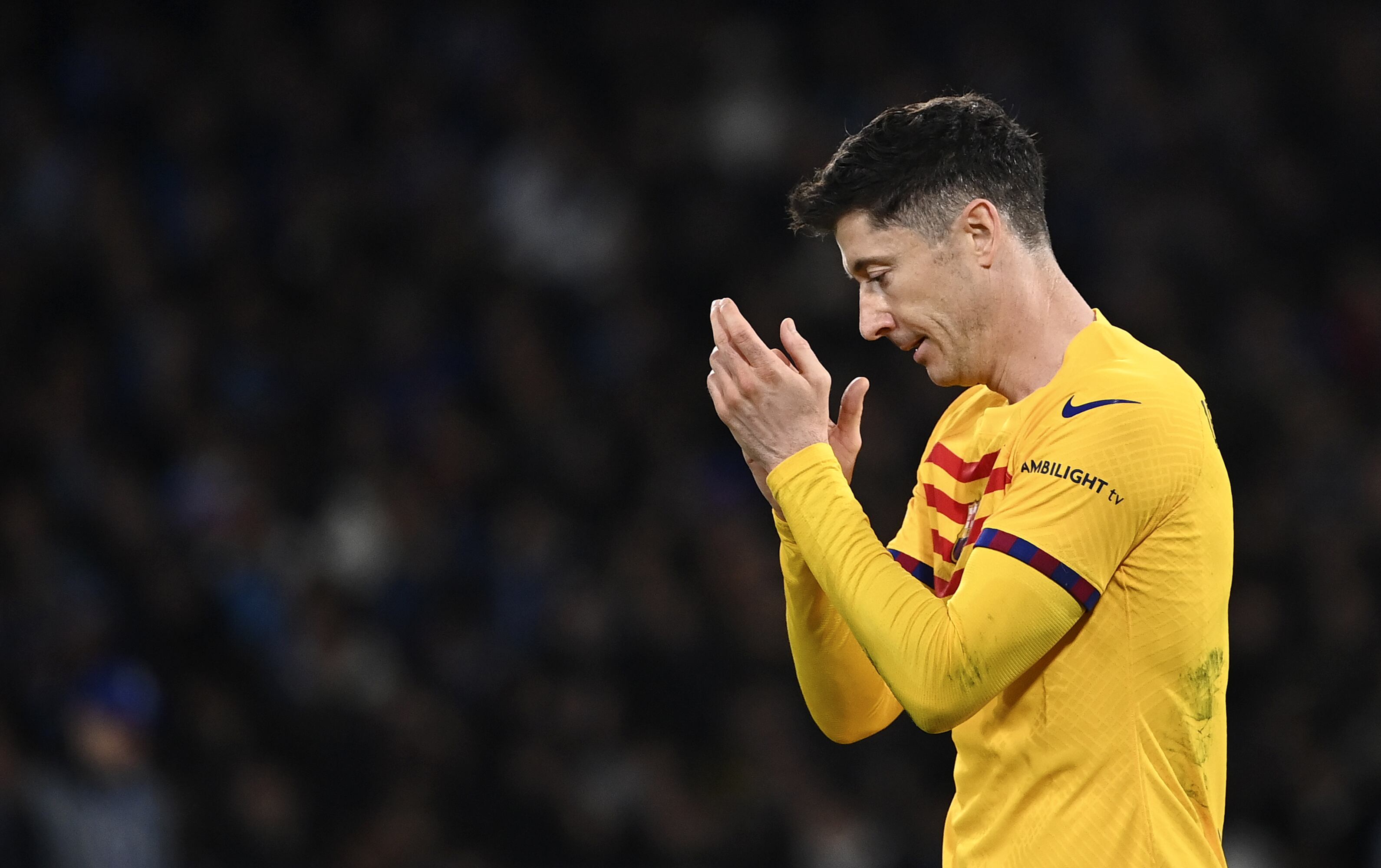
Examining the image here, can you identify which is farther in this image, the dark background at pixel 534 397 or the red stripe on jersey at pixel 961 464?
the dark background at pixel 534 397

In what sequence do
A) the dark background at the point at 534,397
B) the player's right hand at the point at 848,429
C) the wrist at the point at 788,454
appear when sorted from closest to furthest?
1. the wrist at the point at 788,454
2. the player's right hand at the point at 848,429
3. the dark background at the point at 534,397

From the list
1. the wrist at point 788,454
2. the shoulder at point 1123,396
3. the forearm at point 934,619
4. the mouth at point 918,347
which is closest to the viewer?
the forearm at point 934,619

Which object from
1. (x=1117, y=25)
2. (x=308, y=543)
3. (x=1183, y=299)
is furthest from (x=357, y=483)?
(x=1117, y=25)

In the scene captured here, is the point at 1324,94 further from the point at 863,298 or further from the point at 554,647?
the point at 863,298

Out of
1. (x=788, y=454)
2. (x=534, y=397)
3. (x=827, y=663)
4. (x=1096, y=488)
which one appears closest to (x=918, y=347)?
(x=788, y=454)

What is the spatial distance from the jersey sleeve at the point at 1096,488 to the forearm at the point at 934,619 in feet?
0.12

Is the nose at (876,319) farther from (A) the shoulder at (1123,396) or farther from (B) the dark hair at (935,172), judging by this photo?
(A) the shoulder at (1123,396)

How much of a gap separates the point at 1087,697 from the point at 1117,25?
7079 millimetres

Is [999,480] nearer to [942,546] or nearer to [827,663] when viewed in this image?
[942,546]

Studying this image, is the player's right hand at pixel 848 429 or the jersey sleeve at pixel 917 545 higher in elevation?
the player's right hand at pixel 848 429

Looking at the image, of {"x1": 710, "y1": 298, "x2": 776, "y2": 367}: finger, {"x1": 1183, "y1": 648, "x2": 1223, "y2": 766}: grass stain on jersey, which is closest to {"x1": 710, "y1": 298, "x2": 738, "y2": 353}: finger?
{"x1": 710, "y1": 298, "x2": 776, "y2": 367}: finger

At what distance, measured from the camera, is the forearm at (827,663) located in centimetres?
257

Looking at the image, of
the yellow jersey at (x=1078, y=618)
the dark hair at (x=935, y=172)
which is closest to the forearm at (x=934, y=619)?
the yellow jersey at (x=1078, y=618)

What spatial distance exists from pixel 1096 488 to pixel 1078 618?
173 millimetres
